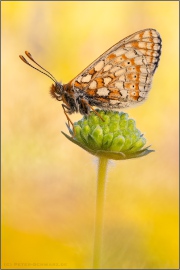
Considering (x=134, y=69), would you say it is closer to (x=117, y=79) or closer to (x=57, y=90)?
(x=117, y=79)

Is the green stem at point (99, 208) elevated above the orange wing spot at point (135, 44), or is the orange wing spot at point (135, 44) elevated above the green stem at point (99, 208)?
the orange wing spot at point (135, 44)

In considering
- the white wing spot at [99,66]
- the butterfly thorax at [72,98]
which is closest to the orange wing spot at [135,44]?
the white wing spot at [99,66]

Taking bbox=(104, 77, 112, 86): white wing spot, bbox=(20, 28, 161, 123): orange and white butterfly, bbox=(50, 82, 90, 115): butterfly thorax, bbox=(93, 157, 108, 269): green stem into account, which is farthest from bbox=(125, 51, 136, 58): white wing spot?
bbox=(93, 157, 108, 269): green stem

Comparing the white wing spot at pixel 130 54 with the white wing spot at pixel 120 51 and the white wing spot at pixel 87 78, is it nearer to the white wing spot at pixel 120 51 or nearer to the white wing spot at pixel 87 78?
the white wing spot at pixel 120 51

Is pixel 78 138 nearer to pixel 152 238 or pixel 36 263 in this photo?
pixel 36 263

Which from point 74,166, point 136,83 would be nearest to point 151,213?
point 74,166

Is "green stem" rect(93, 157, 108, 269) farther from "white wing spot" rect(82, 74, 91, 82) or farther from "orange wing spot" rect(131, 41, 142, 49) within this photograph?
"orange wing spot" rect(131, 41, 142, 49)

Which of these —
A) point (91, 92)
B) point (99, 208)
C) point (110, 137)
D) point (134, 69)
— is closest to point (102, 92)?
point (91, 92)
